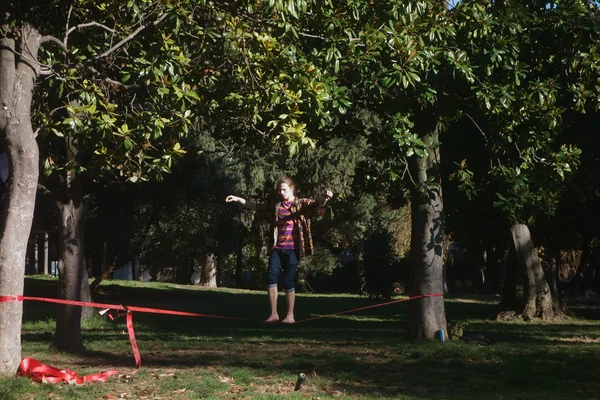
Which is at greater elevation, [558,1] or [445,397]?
[558,1]

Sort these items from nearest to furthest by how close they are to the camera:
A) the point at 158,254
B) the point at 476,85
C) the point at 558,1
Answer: the point at 476,85, the point at 558,1, the point at 158,254

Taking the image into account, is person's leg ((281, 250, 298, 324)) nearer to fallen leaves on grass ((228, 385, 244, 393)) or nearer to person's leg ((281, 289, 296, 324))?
person's leg ((281, 289, 296, 324))

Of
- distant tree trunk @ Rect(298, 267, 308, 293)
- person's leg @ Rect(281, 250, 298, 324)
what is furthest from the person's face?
distant tree trunk @ Rect(298, 267, 308, 293)

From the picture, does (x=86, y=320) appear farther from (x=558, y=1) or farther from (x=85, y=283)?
(x=558, y=1)

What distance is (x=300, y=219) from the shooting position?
1248cm

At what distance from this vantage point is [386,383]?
34.0 feet

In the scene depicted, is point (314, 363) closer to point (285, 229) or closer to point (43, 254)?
point (285, 229)

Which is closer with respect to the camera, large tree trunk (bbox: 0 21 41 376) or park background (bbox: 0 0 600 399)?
large tree trunk (bbox: 0 21 41 376)

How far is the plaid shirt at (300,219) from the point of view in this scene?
12297 millimetres

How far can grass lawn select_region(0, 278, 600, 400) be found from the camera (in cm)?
954

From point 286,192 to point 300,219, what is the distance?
416 mm

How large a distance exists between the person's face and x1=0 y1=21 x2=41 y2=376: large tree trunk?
3414mm

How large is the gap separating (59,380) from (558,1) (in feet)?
31.6

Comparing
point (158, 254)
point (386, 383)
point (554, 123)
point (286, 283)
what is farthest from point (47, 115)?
point (158, 254)
